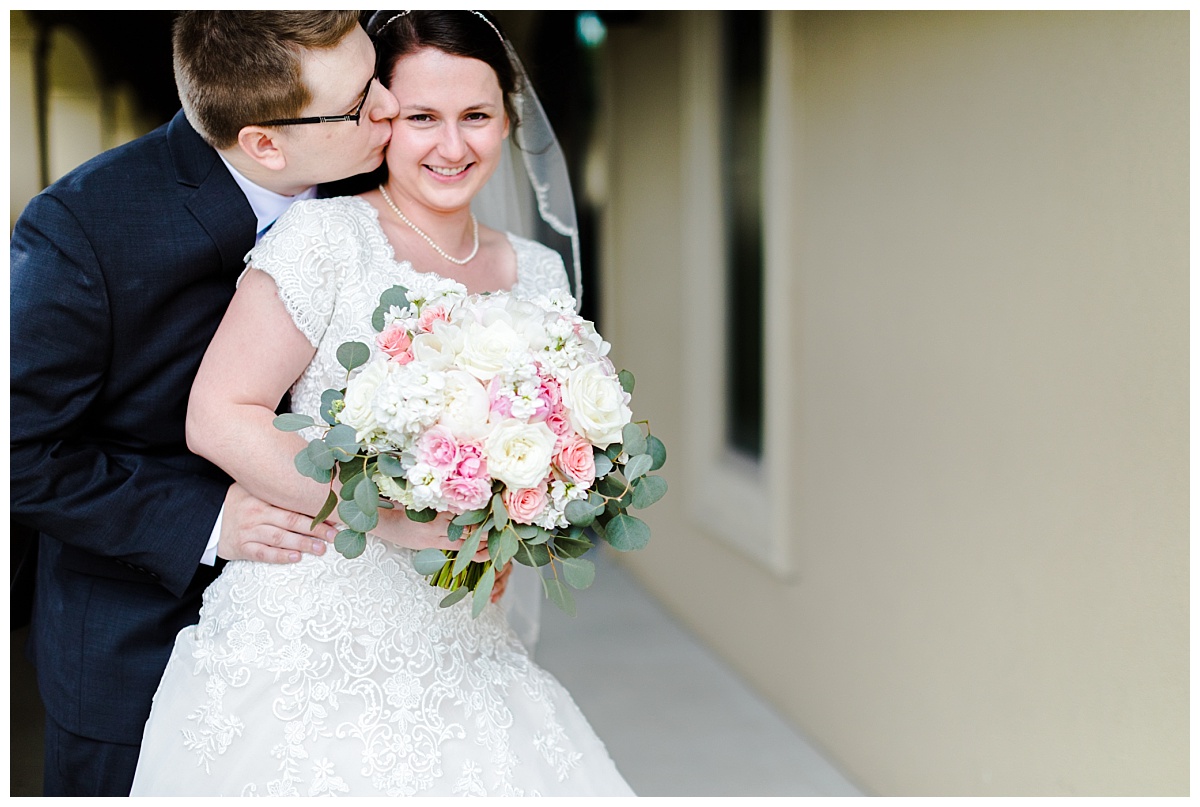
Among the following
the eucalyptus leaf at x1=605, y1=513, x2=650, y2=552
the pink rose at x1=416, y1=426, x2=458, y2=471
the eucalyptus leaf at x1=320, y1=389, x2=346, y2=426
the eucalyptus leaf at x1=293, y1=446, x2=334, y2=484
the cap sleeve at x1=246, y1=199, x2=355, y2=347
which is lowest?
the eucalyptus leaf at x1=605, y1=513, x2=650, y2=552

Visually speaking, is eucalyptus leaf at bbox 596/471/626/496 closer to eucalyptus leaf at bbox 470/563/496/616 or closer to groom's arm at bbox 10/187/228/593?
eucalyptus leaf at bbox 470/563/496/616

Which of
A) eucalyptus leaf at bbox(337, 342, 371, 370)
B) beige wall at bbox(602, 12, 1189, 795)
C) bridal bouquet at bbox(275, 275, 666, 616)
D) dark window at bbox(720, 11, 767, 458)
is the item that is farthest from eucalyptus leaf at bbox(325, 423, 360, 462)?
dark window at bbox(720, 11, 767, 458)

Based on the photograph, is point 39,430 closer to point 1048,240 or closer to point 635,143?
point 1048,240

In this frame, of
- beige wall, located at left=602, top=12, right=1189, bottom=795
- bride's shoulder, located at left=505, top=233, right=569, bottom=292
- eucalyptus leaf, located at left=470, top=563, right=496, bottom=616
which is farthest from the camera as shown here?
beige wall, located at left=602, top=12, right=1189, bottom=795

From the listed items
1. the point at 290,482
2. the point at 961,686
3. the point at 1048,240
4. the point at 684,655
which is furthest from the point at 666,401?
the point at 290,482

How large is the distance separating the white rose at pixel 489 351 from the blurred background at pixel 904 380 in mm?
885

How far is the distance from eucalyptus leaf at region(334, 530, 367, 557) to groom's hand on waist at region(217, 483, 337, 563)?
0.18m

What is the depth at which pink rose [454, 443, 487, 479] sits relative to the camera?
140 cm

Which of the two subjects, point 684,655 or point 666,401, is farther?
point 666,401

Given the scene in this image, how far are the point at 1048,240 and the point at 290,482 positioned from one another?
6.00ft

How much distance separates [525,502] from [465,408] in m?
0.15

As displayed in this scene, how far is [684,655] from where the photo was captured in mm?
4781

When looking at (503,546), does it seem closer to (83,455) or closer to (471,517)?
(471,517)

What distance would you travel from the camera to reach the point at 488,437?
55.6 inches
